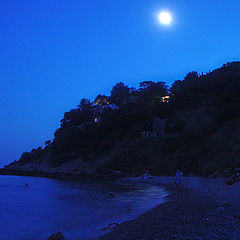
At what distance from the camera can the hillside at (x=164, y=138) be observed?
38688 mm

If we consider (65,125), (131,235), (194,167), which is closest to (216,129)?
(194,167)

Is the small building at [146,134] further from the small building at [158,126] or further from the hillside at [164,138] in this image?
the small building at [158,126]

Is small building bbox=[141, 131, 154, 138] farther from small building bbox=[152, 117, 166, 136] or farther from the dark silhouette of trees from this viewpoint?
the dark silhouette of trees

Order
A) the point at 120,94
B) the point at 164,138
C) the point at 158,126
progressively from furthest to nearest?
the point at 120,94
the point at 158,126
the point at 164,138

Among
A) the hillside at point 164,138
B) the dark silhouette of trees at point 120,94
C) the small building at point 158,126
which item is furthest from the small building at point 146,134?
the dark silhouette of trees at point 120,94

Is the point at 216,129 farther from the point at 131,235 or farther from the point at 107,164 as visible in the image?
the point at 131,235

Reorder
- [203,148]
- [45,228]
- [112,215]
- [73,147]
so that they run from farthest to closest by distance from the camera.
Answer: [73,147] < [203,148] < [112,215] < [45,228]

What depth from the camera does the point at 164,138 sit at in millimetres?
49000

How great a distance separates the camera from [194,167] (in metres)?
36.5

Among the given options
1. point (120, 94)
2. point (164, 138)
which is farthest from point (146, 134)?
point (120, 94)

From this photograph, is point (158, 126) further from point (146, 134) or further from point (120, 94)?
point (120, 94)

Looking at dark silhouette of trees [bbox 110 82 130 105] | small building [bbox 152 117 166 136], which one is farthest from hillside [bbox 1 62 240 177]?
dark silhouette of trees [bbox 110 82 130 105]

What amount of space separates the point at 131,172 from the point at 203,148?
1338cm

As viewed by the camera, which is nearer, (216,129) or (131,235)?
(131,235)
